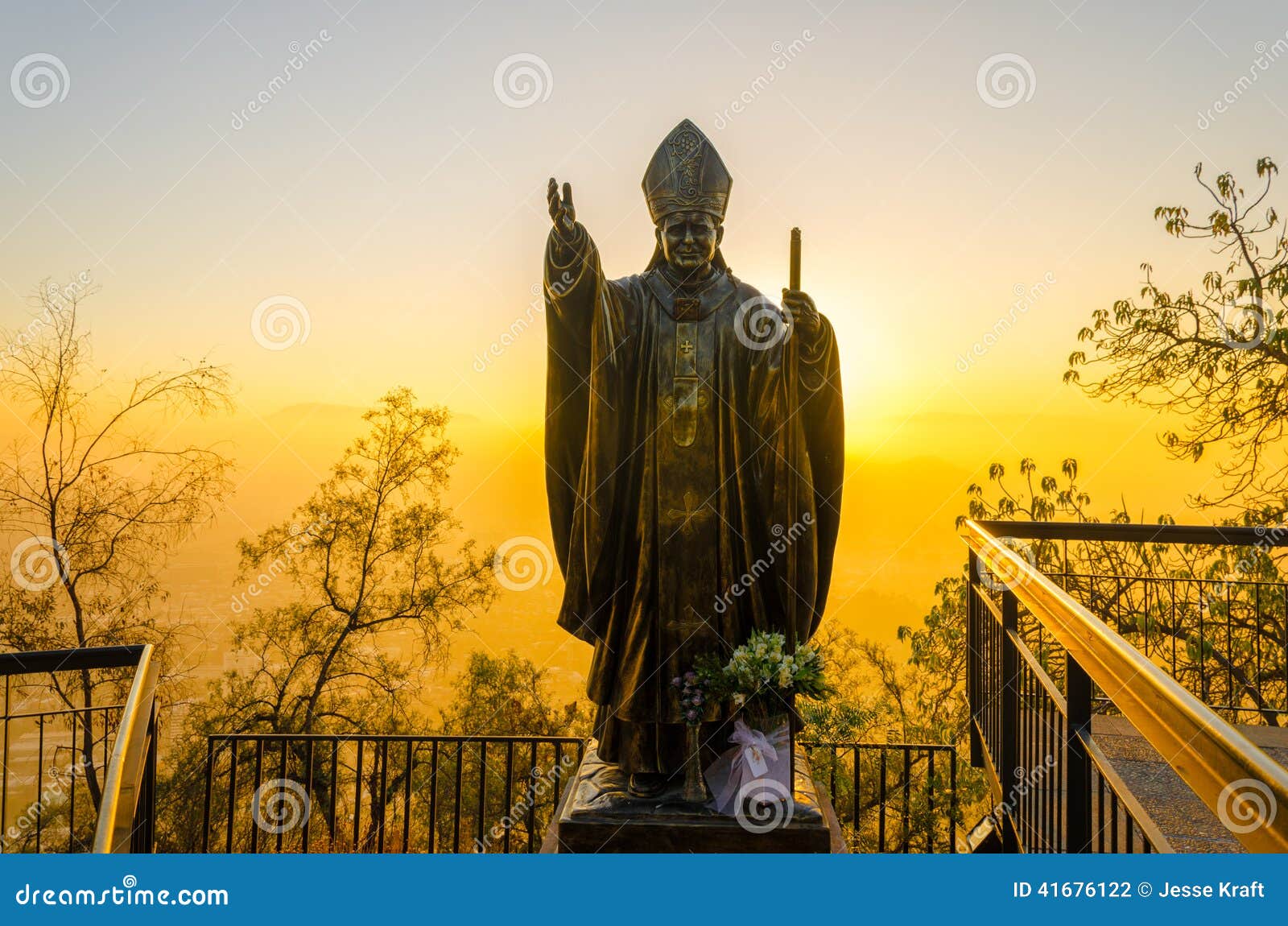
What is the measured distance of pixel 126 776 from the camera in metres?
2.51

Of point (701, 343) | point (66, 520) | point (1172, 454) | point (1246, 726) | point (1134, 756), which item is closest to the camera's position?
point (701, 343)

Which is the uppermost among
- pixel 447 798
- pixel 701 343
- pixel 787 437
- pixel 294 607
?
pixel 701 343

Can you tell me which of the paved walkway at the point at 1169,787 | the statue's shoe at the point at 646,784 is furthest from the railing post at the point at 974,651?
the statue's shoe at the point at 646,784

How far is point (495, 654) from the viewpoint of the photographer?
8.38m

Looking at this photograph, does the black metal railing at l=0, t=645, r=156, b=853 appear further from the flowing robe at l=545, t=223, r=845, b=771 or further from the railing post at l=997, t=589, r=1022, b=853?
the railing post at l=997, t=589, r=1022, b=853

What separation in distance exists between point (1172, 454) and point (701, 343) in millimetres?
5017

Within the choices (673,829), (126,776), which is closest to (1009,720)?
(673,829)

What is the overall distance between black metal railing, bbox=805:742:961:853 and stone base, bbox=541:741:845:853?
223cm

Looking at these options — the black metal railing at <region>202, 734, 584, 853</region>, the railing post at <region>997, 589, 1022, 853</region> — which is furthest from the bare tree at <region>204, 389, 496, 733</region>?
the railing post at <region>997, 589, 1022, 853</region>

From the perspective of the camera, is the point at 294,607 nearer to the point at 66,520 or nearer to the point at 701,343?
the point at 66,520

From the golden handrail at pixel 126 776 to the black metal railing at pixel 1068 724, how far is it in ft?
7.27

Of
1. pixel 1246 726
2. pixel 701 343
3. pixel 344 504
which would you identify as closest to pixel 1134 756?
pixel 1246 726

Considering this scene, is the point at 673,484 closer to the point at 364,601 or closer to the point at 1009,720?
the point at 1009,720

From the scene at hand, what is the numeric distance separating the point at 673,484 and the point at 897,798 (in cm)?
510
